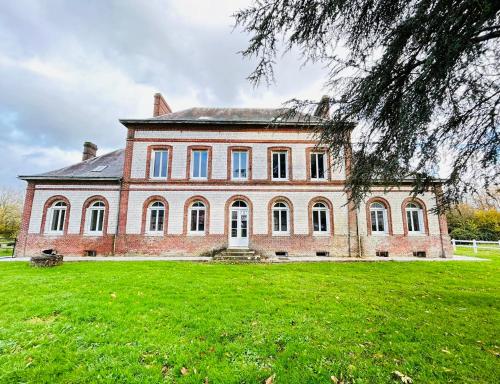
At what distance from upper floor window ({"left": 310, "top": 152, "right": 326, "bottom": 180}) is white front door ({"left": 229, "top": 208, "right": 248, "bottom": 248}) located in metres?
4.58

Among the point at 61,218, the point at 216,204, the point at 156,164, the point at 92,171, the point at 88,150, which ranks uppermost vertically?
the point at 88,150

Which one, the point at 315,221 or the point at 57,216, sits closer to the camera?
the point at 57,216

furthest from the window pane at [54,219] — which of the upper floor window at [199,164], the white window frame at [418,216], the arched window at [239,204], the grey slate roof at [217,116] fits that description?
the white window frame at [418,216]

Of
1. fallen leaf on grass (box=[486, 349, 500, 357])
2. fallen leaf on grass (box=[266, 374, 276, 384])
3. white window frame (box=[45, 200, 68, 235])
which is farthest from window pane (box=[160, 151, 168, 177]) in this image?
fallen leaf on grass (box=[486, 349, 500, 357])

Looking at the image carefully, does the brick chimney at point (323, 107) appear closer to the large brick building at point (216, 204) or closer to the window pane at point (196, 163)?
the large brick building at point (216, 204)

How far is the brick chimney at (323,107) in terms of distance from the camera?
4387 mm

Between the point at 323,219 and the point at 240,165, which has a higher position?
the point at 240,165

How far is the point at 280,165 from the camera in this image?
1518 cm

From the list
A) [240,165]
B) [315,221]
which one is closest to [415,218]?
[315,221]

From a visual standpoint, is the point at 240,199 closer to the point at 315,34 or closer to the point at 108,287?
the point at 108,287

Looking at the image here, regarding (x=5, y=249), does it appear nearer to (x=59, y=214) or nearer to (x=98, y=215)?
(x=59, y=214)

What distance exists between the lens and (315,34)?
13.0ft

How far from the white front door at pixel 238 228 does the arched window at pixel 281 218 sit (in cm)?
167

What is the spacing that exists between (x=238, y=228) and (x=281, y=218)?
8.30 ft
